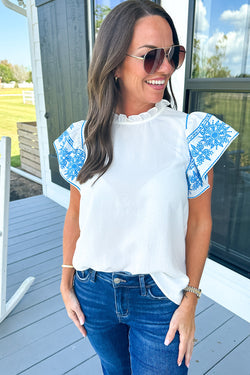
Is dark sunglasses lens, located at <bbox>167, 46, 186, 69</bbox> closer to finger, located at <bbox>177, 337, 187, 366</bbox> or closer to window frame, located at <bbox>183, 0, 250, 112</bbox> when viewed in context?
finger, located at <bbox>177, 337, 187, 366</bbox>

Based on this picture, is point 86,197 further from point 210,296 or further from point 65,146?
point 210,296

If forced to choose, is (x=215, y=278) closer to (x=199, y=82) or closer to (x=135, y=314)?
(x=199, y=82)

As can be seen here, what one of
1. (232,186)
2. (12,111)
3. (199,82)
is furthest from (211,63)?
(12,111)

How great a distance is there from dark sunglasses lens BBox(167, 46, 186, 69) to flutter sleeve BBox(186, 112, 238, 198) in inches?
6.6

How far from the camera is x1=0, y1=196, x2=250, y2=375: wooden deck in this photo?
1667 millimetres

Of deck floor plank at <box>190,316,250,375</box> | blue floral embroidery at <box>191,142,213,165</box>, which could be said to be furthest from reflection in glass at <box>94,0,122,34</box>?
deck floor plank at <box>190,316,250,375</box>

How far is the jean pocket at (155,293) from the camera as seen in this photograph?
0.82m

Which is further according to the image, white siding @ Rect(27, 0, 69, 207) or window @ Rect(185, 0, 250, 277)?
white siding @ Rect(27, 0, 69, 207)

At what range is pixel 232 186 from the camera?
6.36 feet

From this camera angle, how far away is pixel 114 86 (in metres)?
0.88

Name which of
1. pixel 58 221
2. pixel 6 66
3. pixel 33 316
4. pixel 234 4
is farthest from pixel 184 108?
pixel 6 66

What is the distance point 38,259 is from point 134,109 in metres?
2.13

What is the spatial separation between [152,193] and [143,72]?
0.32m

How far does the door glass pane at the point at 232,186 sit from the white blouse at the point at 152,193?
3.53ft
